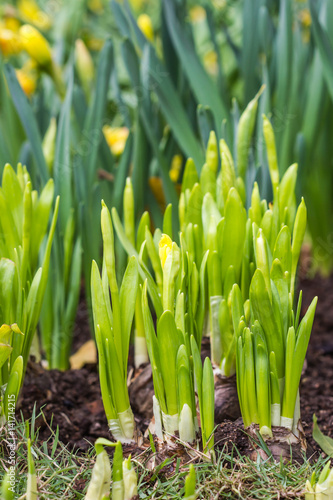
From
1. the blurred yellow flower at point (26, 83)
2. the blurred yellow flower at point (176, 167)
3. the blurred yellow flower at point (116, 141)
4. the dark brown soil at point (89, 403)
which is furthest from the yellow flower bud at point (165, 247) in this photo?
the blurred yellow flower at point (26, 83)

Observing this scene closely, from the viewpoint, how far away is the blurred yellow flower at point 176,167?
4.97ft

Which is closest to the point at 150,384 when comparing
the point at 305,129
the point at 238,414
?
the point at 238,414

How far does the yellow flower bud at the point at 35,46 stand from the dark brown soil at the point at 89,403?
2.95ft

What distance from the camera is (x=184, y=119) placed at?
1267 mm

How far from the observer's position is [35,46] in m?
1.47

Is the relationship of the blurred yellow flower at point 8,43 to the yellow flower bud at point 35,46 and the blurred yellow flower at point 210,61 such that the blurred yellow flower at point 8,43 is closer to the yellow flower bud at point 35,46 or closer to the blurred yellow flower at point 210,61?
the yellow flower bud at point 35,46

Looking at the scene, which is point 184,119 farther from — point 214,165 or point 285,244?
point 285,244

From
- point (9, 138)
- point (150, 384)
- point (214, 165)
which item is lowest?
point (150, 384)

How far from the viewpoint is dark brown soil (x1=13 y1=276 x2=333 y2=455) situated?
92cm

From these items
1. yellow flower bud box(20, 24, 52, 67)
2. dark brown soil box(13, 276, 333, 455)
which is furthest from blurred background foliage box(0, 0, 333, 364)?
dark brown soil box(13, 276, 333, 455)

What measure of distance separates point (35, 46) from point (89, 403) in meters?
1.03

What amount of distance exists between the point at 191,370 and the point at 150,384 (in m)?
0.24

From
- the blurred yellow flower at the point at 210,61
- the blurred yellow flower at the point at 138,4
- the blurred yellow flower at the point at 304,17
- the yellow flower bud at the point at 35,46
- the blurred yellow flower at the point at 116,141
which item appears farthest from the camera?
the blurred yellow flower at the point at 138,4

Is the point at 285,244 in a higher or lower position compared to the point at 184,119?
lower
